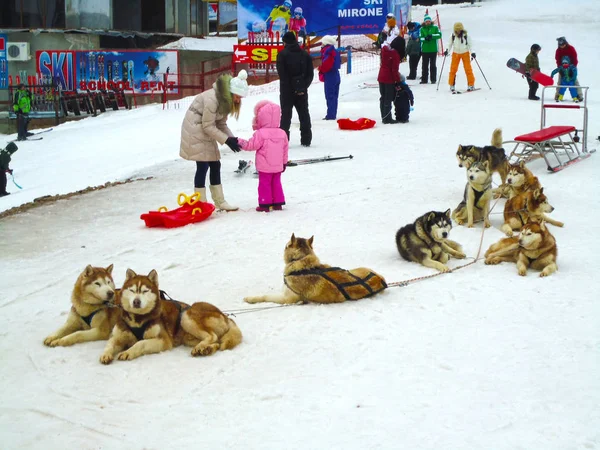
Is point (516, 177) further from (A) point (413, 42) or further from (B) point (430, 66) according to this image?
(B) point (430, 66)

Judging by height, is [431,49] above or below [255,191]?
above

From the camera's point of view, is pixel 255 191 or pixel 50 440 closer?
pixel 50 440

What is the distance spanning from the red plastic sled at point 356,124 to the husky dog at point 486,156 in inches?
237

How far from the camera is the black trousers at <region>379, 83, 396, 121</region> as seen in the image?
14.7m

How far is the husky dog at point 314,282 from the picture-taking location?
554 centimetres

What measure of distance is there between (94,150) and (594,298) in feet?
42.3

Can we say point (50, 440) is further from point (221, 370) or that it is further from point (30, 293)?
point (30, 293)

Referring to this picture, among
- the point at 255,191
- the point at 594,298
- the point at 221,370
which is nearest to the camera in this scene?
the point at 221,370

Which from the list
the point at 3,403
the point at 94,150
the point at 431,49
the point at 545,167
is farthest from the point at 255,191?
the point at 431,49

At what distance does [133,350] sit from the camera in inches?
179

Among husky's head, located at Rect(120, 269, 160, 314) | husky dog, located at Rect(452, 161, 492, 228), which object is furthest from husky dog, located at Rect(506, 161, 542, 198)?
husky's head, located at Rect(120, 269, 160, 314)

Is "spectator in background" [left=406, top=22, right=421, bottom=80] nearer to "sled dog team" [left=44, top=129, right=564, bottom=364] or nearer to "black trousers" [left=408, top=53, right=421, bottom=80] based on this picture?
"black trousers" [left=408, top=53, right=421, bottom=80]

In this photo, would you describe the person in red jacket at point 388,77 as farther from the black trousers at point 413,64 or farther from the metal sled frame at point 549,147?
the black trousers at point 413,64

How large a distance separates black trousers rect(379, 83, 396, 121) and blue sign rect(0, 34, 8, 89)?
15.3m
